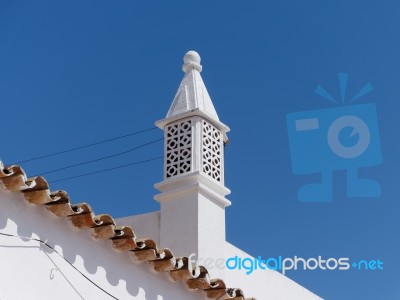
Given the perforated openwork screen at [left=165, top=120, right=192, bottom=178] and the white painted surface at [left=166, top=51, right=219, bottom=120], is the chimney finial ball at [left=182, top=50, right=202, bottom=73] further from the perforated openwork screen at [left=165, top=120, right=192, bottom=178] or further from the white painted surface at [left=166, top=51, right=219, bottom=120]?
the perforated openwork screen at [left=165, top=120, right=192, bottom=178]

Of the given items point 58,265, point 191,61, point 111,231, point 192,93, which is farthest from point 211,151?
point 58,265

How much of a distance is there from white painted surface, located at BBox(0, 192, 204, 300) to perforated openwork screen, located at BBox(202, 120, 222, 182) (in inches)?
85.1

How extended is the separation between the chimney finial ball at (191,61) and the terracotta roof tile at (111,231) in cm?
330

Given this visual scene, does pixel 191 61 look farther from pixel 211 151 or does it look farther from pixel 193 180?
pixel 193 180

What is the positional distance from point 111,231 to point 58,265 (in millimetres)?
602

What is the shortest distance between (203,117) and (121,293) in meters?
3.04

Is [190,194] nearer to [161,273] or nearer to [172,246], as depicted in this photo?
[172,246]

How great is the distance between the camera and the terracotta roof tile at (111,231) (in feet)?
21.1

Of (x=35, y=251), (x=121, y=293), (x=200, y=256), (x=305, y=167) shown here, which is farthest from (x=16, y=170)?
(x=305, y=167)

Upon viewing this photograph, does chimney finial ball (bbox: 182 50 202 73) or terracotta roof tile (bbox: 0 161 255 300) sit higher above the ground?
chimney finial ball (bbox: 182 50 202 73)

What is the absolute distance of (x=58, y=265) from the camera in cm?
664

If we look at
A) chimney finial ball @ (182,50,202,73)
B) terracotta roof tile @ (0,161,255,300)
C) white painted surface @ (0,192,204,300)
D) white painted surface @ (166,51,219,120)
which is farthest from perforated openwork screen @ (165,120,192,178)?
white painted surface @ (0,192,204,300)

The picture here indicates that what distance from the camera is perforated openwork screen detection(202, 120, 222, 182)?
947cm

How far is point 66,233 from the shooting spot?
685 cm
